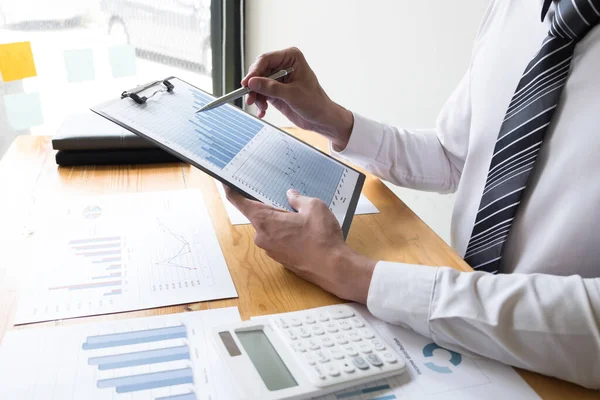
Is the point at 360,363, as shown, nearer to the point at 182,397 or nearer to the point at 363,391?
the point at 363,391

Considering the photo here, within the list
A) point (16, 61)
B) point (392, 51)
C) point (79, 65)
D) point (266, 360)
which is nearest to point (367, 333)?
point (266, 360)

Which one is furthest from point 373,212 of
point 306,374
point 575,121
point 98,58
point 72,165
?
point 98,58

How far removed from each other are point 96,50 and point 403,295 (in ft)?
5.45

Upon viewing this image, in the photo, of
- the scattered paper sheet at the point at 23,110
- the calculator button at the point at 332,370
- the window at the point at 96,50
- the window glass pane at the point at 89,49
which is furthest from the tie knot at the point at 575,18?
the scattered paper sheet at the point at 23,110

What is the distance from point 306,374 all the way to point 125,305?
248mm

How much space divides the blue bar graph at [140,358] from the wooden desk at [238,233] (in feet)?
0.24

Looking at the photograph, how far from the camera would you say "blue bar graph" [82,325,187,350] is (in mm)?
578

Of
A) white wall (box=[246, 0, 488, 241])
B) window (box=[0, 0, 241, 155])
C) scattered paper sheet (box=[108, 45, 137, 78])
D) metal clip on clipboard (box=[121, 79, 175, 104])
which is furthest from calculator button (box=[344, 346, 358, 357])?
scattered paper sheet (box=[108, 45, 137, 78])

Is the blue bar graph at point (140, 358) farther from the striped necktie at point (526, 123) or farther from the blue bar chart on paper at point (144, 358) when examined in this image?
the striped necktie at point (526, 123)

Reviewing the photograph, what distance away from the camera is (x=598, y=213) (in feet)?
2.28

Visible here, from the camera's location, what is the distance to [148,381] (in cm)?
53

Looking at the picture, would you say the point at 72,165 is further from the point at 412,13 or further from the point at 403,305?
the point at 412,13

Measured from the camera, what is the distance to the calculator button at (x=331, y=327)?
1.99 ft

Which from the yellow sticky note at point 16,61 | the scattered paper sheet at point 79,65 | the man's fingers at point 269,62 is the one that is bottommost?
the scattered paper sheet at point 79,65
